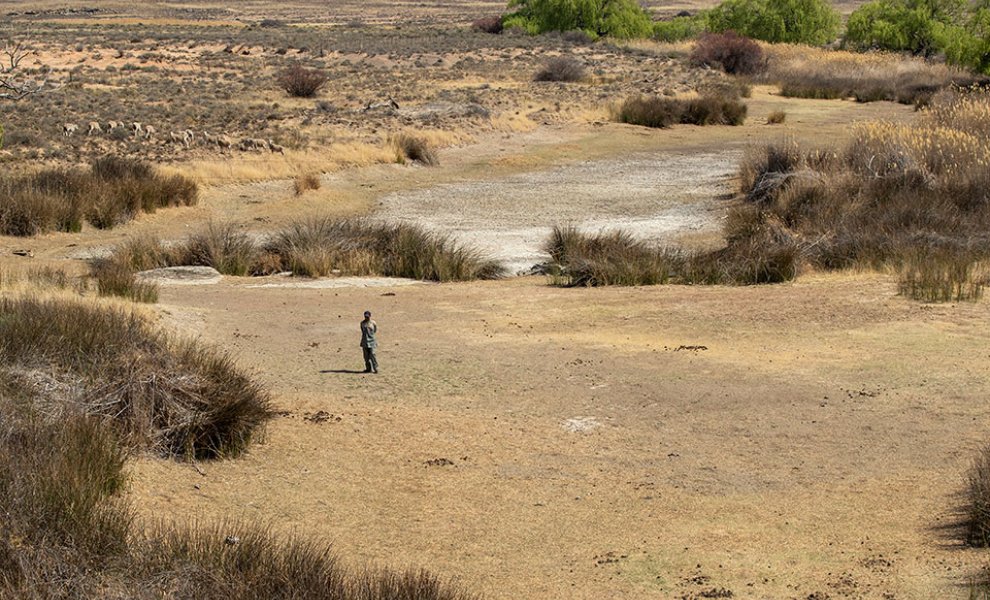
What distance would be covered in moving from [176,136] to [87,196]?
8.51 metres

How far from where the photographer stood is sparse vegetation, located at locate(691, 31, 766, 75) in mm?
62531

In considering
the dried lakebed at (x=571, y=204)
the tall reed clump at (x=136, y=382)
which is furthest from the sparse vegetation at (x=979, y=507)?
the dried lakebed at (x=571, y=204)

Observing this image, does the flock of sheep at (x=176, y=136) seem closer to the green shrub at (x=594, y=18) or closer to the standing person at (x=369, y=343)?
the standing person at (x=369, y=343)

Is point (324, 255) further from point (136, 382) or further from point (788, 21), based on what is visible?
point (788, 21)

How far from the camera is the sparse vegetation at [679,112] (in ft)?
144

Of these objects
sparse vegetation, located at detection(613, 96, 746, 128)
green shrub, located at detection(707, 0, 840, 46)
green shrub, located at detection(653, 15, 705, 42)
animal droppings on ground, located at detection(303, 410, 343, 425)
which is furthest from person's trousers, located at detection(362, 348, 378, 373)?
green shrub, located at detection(653, 15, 705, 42)

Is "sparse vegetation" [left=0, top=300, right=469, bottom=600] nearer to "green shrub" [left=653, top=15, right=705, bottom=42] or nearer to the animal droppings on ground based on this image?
the animal droppings on ground

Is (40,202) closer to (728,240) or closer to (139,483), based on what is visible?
(728,240)

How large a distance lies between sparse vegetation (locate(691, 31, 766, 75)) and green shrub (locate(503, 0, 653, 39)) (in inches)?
649

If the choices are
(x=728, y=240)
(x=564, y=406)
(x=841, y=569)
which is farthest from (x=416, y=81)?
(x=841, y=569)

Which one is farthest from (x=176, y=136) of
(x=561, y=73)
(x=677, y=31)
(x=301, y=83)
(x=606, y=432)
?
(x=677, y=31)

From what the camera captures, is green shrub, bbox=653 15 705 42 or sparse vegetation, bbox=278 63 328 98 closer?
sparse vegetation, bbox=278 63 328 98

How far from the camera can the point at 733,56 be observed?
2482 inches

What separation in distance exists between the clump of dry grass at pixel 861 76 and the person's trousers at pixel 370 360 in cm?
3979
